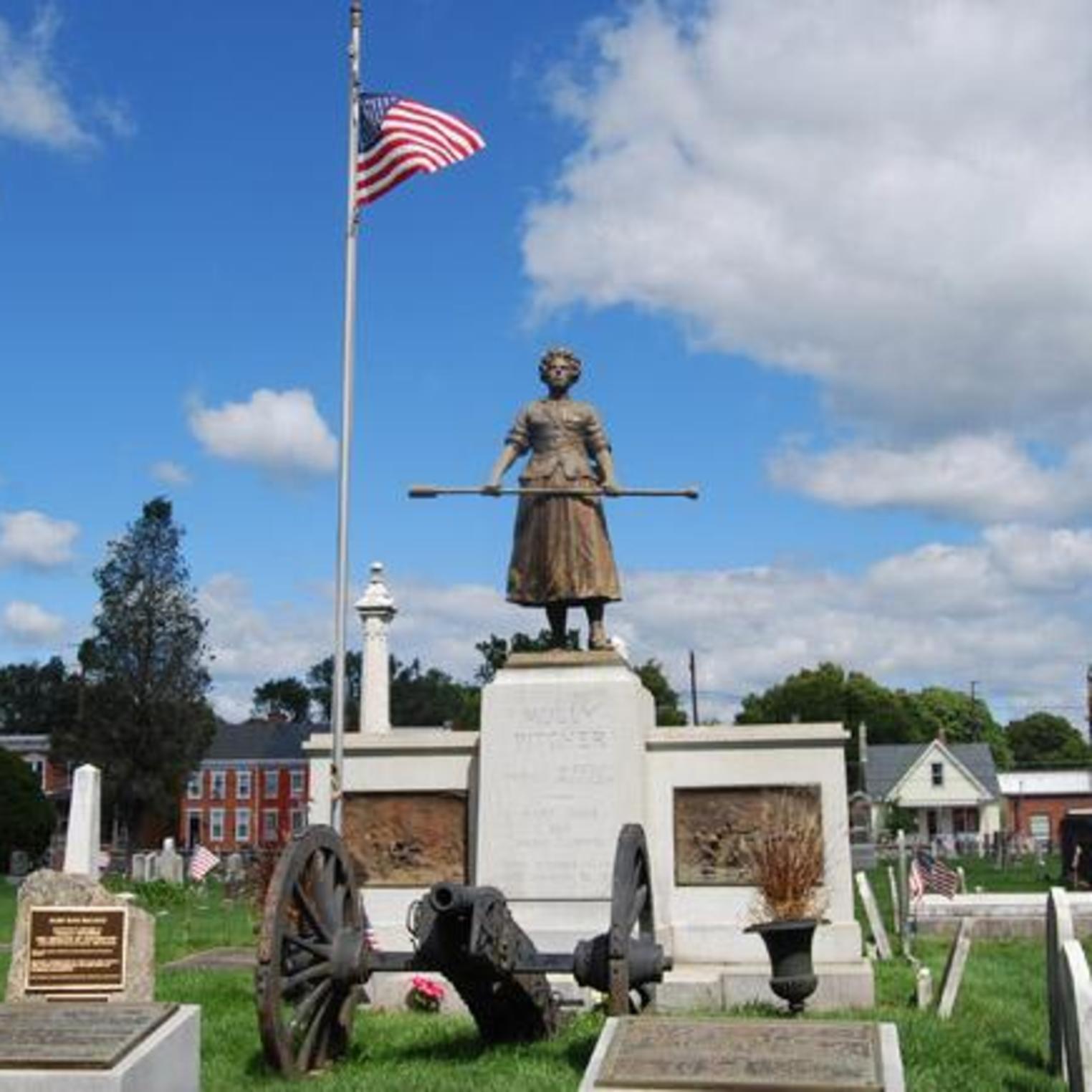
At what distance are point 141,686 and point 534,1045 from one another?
47.6 metres

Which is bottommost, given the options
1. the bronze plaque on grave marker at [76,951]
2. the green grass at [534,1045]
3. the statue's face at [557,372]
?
the green grass at [534,1045]

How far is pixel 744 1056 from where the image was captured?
6238mm

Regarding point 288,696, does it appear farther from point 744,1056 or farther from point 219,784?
point 744,1056

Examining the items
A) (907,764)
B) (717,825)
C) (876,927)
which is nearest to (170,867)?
(876,927)

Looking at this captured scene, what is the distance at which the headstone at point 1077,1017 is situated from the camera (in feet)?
20.9

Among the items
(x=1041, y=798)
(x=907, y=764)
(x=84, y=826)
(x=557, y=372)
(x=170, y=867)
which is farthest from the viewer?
(x=1041, y=798)

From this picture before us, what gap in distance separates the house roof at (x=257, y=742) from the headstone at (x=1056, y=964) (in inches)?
2881

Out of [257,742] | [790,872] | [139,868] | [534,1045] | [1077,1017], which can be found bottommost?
[534,1045]

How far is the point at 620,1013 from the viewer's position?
24.9 ft

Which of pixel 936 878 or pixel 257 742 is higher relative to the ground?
pixel 257 742

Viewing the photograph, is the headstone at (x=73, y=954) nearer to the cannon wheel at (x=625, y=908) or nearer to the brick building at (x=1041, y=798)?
the cannon wheel at (x=625, y=908)

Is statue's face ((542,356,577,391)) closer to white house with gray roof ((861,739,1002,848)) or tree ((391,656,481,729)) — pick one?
white house with gray roof ((861,739,1002,848))

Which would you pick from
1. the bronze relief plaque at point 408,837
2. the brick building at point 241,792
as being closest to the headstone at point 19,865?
the brick building at point 241,792

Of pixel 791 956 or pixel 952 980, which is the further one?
pixel 952 980
